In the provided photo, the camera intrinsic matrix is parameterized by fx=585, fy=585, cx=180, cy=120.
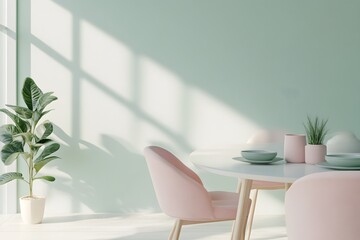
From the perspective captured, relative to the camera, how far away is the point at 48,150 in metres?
4.47

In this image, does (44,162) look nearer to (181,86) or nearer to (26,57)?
(26,57)

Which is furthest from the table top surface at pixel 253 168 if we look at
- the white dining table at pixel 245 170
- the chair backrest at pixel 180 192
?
the chair backrest at pixel 180 192

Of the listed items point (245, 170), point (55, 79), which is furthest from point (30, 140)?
point (245, 170)

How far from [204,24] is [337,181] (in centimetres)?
323

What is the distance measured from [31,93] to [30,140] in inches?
14.0

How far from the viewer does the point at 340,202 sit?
1.78 m

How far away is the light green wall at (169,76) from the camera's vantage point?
481 centimetres

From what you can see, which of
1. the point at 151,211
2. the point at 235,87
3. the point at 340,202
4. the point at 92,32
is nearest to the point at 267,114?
the point at 235,87

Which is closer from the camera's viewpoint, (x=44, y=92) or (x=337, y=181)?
(x=337, y=181)

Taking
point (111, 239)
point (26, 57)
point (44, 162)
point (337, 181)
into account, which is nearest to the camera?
point (337, 181)

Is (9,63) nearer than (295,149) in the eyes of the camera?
No

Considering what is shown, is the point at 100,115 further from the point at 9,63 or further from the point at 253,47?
the point at 253,47

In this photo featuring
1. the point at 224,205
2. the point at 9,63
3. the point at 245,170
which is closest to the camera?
the point at 245,170

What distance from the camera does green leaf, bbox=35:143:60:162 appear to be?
14.6ft
